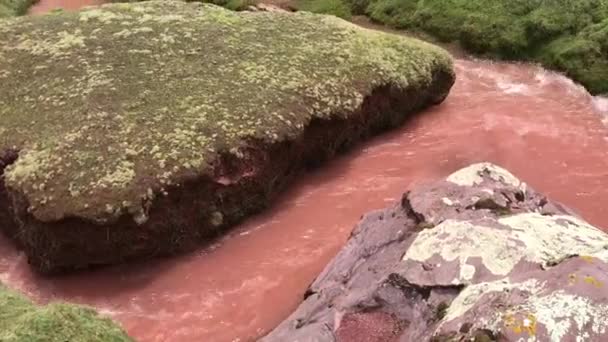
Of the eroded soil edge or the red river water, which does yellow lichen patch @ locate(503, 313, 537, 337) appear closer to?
the red river water

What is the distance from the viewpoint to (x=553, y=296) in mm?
4508

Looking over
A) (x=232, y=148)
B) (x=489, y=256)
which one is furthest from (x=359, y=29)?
(x=489, y=256)

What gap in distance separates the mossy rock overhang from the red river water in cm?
25

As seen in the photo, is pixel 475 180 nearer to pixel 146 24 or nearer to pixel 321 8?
pixel 146 24

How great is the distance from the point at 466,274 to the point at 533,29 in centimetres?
829

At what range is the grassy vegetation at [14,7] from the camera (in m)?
15.6

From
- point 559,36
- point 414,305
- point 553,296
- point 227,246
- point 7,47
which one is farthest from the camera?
point 559,36

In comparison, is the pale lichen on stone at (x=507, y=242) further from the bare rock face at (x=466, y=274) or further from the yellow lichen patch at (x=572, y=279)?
the yellow lichen patch at (x=572, y=279)

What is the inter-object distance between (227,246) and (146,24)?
166 inches

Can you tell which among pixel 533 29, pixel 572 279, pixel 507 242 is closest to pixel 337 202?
pixel 507 242

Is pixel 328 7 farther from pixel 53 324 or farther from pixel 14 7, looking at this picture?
pixel 53 324

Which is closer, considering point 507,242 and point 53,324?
point 53,324

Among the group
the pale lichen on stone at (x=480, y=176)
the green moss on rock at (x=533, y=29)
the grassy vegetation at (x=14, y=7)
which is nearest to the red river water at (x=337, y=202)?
the green moss on rock at (x=533, y=29)

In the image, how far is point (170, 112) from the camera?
873cm
